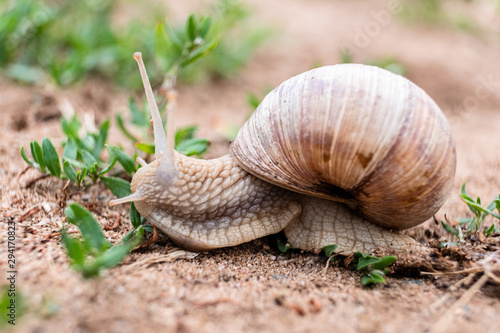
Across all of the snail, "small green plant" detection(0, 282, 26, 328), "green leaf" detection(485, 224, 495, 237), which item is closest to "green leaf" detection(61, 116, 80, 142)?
the snail

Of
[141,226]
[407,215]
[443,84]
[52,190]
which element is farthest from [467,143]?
[52,190]

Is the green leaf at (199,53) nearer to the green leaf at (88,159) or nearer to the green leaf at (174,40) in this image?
the green leaf at (174,40)

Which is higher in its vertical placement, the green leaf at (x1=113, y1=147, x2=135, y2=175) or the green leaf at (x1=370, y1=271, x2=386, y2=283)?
the green leaf at (x1=113, y1=147, x2=135, y2=175)

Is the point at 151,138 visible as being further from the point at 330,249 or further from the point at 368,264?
the point at 368,264

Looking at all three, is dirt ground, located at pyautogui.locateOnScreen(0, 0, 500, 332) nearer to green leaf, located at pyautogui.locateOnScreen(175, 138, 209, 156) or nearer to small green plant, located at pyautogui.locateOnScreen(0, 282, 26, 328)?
small green plant, located at pyautogui.locateOnScreen(0, 282, 26, 328)

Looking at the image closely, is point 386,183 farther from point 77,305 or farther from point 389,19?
point 389,19

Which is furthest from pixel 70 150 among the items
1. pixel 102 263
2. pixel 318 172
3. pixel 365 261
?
pixel 365 261
